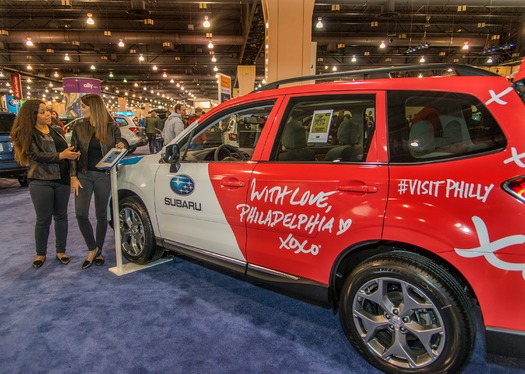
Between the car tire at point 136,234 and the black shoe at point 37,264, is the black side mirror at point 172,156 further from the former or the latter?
the black shoe at point 37,264

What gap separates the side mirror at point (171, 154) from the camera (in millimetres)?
2986

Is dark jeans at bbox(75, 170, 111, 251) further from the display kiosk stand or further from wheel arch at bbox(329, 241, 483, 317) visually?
wheel arch at bbox(329, 241, 483, 317)

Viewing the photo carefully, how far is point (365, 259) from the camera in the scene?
2.16m

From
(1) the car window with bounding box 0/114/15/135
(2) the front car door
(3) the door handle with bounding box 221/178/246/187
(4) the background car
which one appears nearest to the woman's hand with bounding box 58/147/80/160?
(2) the front car door

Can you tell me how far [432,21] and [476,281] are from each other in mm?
17352

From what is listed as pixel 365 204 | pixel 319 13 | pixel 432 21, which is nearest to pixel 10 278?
pixel 365 204

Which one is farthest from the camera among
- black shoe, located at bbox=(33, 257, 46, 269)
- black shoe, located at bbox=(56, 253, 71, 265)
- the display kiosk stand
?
black shoe, located at bbox=(56, 253, 71, 265)

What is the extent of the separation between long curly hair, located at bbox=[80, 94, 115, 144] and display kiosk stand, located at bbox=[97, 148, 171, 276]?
0.30 metres

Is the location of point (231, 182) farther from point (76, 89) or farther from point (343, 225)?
point (76, 89)

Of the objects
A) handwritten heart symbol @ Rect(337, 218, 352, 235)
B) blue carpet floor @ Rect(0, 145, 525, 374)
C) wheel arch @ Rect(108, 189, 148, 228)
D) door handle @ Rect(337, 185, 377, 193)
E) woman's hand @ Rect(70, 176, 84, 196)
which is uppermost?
door handle @ Rect(337, 185, 377, 193)

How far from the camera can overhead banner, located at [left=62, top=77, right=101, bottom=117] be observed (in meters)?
16.2

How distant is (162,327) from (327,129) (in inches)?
73.5

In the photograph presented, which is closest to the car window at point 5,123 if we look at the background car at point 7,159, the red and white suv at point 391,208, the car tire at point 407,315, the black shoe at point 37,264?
the background car at point 7,159

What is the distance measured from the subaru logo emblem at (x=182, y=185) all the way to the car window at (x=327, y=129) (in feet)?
2.69
